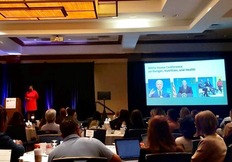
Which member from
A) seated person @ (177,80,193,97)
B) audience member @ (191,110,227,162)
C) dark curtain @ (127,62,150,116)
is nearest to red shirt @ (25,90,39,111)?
dark curtain @ (127,62,150,116)

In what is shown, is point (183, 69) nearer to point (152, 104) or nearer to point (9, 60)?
point (152, 104)

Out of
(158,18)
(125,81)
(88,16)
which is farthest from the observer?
(125,81)

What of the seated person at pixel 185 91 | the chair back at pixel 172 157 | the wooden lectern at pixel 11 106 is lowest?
the chair back at pixel 172 157

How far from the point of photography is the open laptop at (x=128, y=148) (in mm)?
3557

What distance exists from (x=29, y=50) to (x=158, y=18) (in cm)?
592

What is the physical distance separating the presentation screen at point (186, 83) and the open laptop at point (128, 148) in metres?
6.90

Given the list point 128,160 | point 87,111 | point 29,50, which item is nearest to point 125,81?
point 87,111

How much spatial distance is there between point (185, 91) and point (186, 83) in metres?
0.27

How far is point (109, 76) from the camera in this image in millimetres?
12422

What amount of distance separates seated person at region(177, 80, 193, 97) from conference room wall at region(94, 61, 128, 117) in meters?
2.67

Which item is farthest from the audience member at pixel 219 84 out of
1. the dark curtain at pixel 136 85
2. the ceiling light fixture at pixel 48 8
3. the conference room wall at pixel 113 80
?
A: the ceiling light fixture at pixel 48 8

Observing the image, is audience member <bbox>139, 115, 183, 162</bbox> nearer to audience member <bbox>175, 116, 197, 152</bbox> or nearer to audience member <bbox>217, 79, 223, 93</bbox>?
audience member <bbox>175, 116, 197, 152</bbox>

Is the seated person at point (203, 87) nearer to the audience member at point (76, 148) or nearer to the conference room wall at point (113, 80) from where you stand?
the conference room wall at point (113, 80)

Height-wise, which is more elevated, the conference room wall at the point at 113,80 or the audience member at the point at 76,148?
the conference room wall at the point at 113,80
